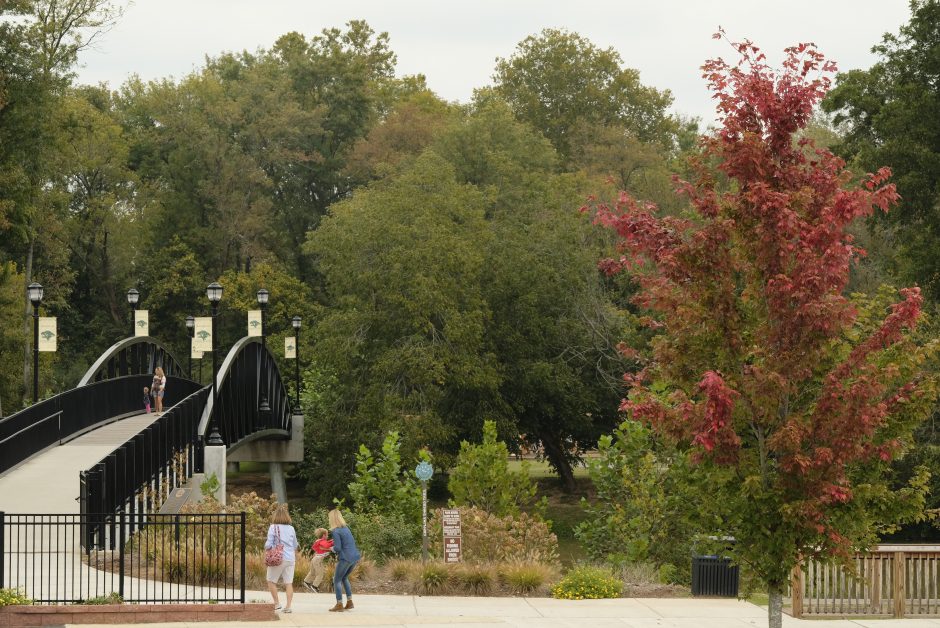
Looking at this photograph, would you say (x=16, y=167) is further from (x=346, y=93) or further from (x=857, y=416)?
(x=857, y=416)

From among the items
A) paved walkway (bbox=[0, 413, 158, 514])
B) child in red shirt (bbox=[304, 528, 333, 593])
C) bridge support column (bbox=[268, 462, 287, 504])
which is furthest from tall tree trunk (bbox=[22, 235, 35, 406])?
child in red shirt (bbox=[304, 528, 333, 593])

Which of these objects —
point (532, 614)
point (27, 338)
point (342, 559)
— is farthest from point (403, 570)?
point (27, 338)

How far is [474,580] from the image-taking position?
67.5 ft

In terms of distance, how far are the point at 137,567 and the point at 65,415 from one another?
13.2 metres

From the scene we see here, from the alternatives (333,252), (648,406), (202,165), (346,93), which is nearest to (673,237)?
(648,406)

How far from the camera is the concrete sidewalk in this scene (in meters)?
17.5

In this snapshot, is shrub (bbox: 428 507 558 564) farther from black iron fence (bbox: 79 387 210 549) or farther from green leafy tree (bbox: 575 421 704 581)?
black iron fence (bbox: 79 387 210 549)

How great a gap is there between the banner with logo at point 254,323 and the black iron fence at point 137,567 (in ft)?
76.6

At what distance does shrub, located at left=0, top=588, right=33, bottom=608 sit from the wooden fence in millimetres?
10632

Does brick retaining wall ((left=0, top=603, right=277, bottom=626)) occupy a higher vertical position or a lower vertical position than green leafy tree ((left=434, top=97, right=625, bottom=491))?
lower

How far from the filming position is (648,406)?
44.4 feet

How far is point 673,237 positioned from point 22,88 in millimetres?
46869

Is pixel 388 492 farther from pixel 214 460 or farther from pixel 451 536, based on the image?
pixel 451 536

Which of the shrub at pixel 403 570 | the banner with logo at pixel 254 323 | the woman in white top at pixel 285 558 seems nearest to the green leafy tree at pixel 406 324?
the banner with logo at pixel 254 323
